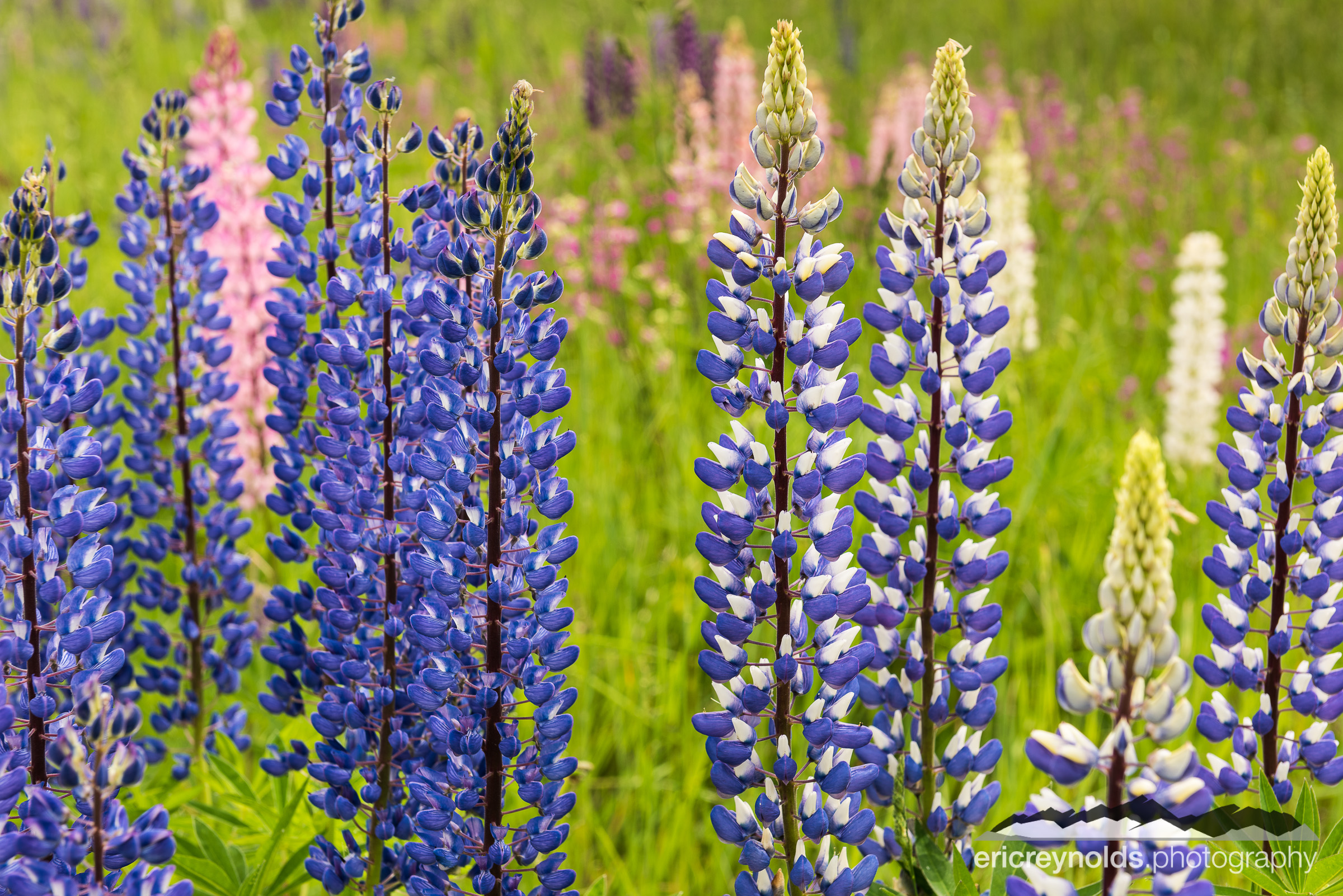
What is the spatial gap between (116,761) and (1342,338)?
1.78 meters

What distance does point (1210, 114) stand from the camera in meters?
9.96

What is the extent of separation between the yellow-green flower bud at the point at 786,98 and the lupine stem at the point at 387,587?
0.70 metres

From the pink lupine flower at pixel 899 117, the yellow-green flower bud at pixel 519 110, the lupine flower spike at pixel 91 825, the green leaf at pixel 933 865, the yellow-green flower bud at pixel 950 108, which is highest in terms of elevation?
the pink lupine flower at pixel 899 117

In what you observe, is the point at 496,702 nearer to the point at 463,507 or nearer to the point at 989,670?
the point at 463,507

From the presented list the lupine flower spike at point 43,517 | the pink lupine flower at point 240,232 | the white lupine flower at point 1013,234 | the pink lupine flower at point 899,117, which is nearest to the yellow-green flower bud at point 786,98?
the lupine flower spike at point 43,517

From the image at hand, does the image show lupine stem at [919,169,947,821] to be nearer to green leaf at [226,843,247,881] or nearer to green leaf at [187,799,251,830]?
green leaf at [226,843,247,881]

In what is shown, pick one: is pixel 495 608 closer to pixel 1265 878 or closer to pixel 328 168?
pixel 328 168

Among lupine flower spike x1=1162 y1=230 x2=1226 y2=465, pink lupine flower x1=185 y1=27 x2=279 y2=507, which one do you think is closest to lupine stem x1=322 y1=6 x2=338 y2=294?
pink lupine flower x1=185 y1=27 x2=279 y2=507

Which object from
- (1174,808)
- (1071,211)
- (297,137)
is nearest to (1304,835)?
(1174,808)

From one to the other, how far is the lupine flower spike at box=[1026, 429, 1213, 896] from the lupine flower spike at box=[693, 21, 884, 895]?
462 mm

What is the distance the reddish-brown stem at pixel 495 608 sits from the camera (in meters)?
1.67

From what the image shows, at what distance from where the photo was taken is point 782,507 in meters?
1.70

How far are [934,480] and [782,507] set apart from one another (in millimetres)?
353

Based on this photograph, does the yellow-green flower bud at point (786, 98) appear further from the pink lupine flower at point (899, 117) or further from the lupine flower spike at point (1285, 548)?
the pink lupine flower at point (899, 117)
